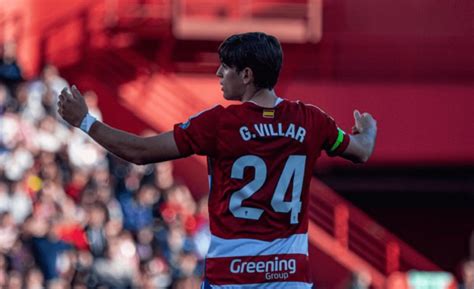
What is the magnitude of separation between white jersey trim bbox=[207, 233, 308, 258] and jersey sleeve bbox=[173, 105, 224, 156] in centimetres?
40

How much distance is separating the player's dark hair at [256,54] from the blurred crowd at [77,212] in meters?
8.13

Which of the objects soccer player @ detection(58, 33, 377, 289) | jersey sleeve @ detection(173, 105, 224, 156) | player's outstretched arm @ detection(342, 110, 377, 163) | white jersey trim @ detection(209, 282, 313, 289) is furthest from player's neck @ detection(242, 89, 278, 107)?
white jersey trim @ detection(209, 282, 313, 289)

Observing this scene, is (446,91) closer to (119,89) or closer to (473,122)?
(473,122)

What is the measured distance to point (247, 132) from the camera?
5008 mm

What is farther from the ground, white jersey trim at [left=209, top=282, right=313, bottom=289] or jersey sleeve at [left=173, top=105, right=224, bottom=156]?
jersey sleeve at [left=173, top=105, right=224, bottom=156]

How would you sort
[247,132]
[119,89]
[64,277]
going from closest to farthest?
1. [247,132]
2. [64,277]
3. [119,89]

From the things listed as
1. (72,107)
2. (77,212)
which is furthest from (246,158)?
(77,212)

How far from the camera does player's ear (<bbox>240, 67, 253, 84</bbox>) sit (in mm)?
4988

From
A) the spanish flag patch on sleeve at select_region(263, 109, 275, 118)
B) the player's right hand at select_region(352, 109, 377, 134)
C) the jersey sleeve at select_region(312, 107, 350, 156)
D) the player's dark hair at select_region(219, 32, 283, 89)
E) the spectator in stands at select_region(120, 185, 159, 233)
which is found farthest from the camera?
the spectator in stands at select_region(120, 185, 159, 233)

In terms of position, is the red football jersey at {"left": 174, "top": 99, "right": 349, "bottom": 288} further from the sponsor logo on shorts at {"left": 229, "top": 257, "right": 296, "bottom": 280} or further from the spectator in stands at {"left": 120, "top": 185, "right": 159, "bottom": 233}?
the spectator in stands at {"left": 120, "top": 185, "right": 159, "bottom": 233}

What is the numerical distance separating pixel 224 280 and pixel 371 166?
13806 millimetres

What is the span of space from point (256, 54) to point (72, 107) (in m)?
0.85

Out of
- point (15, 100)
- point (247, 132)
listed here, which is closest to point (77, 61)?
point (15, 100)

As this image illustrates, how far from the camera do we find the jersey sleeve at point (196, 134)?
4.97 metres
